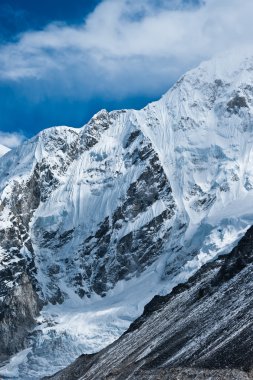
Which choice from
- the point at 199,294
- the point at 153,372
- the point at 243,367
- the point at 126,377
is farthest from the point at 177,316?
the point at 243,367

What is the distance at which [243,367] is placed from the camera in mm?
72312

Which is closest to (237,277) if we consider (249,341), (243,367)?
(249,341)

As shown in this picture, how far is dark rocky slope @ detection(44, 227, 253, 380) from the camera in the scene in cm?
8031

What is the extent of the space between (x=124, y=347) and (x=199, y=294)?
14092 mm

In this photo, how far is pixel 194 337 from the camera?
104 metres

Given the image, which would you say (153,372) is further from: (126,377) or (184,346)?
(184,346)

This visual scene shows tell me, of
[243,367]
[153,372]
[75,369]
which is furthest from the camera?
[75,369]

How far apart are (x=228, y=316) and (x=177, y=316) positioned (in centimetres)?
3069

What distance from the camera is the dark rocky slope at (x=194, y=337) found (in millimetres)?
80312

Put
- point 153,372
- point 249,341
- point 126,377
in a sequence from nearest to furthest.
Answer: point 249,341, point 153,372, point 126,377

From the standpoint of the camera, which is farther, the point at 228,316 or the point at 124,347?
the point at 124,347

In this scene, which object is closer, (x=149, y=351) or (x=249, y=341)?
Answer: (x=249, y=341)

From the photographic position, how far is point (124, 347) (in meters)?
137

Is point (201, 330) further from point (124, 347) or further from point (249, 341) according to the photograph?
point (124, 347)
